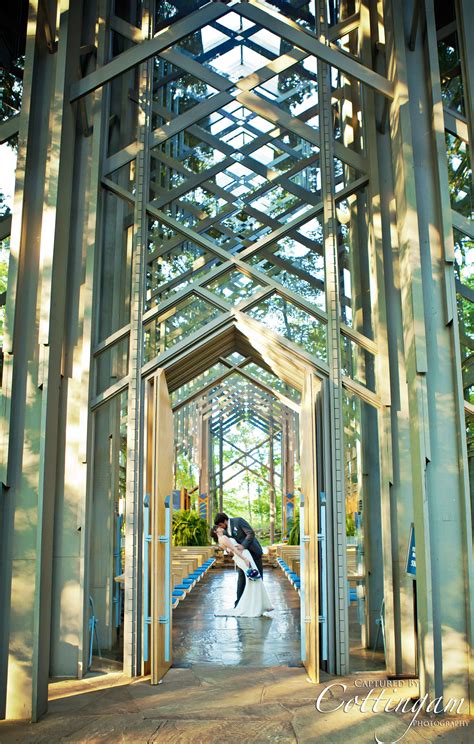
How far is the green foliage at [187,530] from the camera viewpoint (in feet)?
62.0

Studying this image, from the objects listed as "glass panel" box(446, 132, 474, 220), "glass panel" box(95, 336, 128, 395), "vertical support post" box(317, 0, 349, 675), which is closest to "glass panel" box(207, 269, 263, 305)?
"glass panel" box(95, 336, 128, 395)

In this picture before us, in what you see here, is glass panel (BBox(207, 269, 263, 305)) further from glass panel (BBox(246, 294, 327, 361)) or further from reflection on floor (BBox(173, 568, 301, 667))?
reflection on floor (BBox(173, 568, 301, 667))

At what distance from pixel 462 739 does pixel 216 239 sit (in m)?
8.08

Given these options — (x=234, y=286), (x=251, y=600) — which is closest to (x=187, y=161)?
(x=234, y=286)

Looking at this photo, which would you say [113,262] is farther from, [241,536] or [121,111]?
[241,536]

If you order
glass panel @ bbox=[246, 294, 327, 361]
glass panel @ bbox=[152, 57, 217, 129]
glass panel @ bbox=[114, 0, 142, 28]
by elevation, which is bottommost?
glass panel @ bbox=[246, 294, 327, 361]

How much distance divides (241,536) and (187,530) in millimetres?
8460

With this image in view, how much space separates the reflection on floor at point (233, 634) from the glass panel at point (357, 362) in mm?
2932

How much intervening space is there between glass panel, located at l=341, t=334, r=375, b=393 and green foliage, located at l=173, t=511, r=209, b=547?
11.5m

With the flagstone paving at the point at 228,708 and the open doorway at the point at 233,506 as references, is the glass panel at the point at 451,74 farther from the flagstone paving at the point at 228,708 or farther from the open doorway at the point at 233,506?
the flagstone paving at the point at 228,708

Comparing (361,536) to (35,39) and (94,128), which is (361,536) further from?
(35,39)

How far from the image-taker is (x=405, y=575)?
671cm

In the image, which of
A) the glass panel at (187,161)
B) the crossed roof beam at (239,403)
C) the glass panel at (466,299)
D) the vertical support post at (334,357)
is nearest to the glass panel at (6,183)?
the vertical support post at (334,357)

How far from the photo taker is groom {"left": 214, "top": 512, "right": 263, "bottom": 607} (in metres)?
10.5
